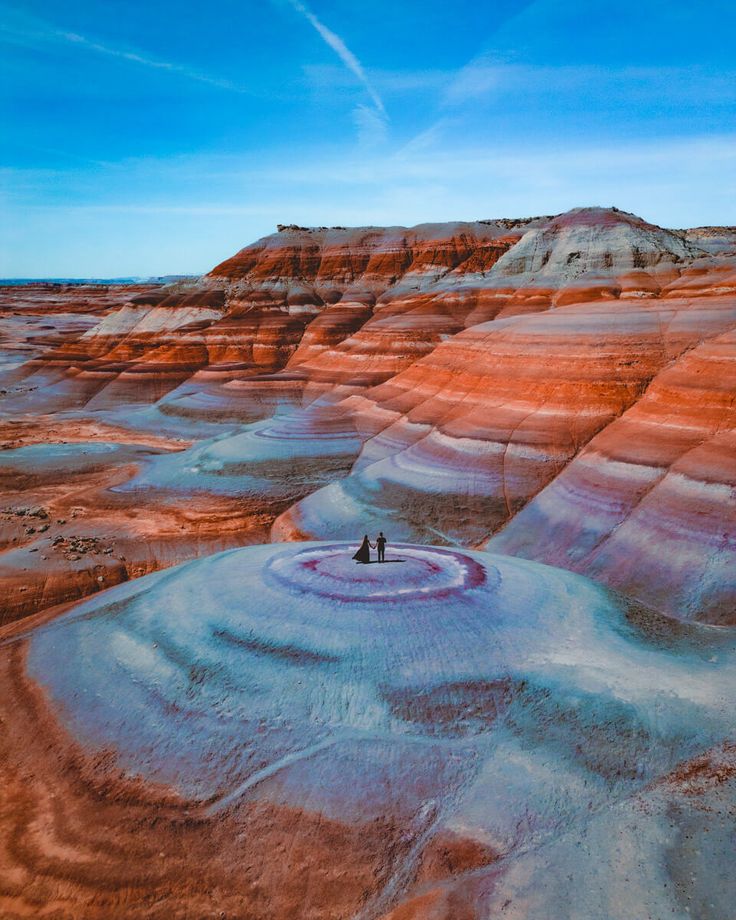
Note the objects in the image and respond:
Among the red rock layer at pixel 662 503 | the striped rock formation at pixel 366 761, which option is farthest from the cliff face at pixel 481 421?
the striped rock formation at pixel 366 761

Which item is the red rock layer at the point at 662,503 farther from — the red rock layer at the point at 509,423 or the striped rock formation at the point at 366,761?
the striped rock formation at the point at 366,761

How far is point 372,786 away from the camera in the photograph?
8461 millimetres

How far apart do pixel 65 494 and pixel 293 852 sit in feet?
74.2

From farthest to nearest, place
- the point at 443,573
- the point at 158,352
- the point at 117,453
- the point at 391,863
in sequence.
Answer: the point at 158,352, the point at 117,453, the point at 443,573, the point at 391,863

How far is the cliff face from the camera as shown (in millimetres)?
17359

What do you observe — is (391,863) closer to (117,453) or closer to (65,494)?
(65,494)

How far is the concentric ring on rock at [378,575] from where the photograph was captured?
501 inches

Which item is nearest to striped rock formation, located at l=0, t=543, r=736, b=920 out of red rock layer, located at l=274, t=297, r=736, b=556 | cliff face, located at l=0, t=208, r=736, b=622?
cliff face, located at l=0, t=208, r=736, b=622

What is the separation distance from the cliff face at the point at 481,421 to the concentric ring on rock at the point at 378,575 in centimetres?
429

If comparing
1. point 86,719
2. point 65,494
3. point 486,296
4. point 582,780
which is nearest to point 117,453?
point 65,494

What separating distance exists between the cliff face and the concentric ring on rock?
4288mm

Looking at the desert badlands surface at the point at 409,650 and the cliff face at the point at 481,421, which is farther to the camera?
the cliff face at the point at 481,421

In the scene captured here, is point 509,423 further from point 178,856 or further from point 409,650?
point 178,856

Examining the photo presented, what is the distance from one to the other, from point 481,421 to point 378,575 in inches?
467
